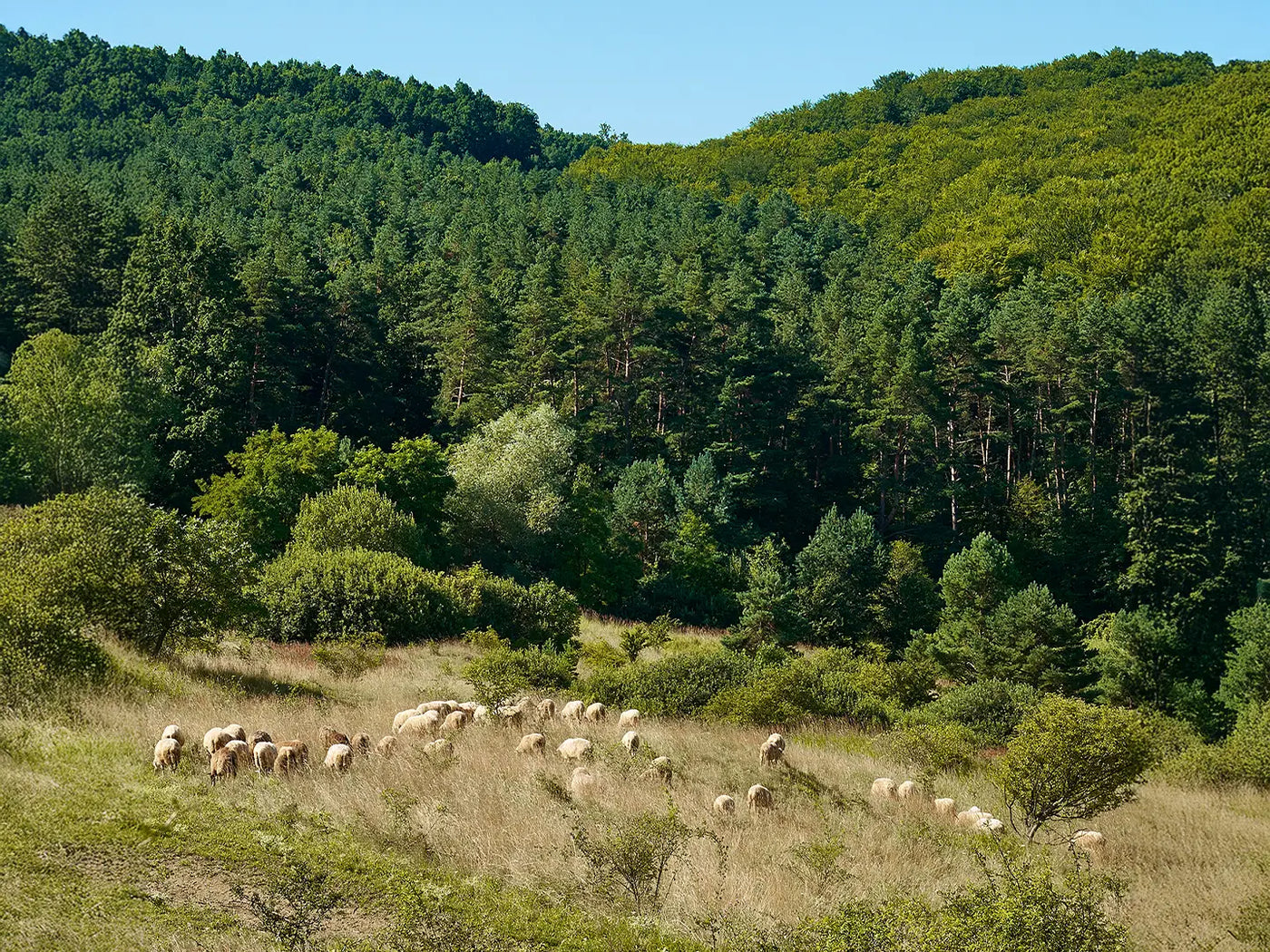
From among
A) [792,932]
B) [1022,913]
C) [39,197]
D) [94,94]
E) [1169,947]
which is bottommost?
[1169,947]

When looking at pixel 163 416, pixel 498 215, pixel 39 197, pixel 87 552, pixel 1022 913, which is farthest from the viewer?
pixel 498 215

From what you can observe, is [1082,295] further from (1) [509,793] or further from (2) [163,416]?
(1) [509,793]

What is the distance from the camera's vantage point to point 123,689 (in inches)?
660

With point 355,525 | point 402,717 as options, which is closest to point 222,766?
point 402,717

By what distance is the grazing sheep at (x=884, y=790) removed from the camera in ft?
53.1

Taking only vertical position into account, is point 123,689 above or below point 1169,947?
above

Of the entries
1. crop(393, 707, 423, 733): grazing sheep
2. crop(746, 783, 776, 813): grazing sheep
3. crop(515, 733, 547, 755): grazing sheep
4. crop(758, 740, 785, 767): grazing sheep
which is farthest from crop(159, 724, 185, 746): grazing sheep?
crop(758, 740, 785, 767): grazing sheep

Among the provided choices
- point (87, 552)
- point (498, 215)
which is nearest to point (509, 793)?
point (87, 552)

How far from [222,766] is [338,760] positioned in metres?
1.62

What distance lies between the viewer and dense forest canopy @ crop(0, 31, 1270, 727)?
1949 inches

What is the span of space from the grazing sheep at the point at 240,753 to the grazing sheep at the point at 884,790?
9.14 m

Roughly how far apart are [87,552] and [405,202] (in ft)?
341

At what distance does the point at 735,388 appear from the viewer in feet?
226

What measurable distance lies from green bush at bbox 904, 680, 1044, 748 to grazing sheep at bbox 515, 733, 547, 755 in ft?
33.2
